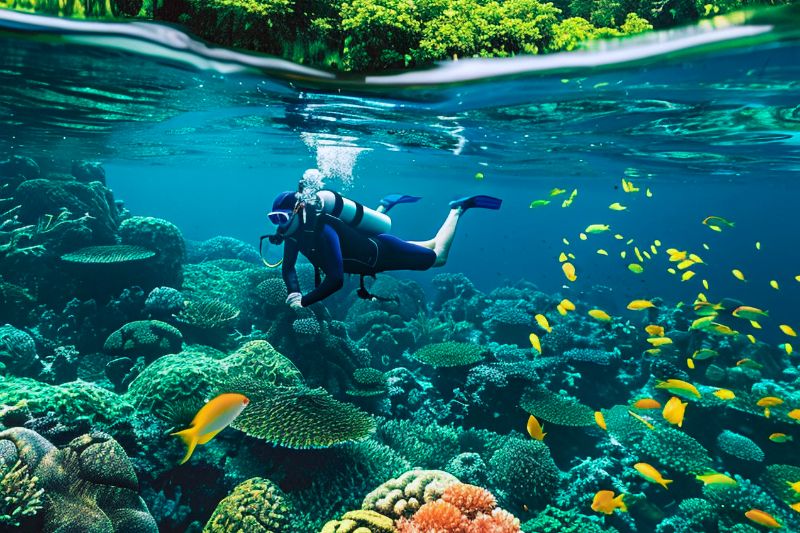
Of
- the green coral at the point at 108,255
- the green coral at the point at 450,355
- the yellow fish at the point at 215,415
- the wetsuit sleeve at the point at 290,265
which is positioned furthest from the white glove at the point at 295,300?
→ the green coral at the point at 108,255

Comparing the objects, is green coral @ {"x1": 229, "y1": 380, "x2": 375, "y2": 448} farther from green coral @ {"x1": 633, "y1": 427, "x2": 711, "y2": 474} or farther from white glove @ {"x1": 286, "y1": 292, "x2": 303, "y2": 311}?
green coral @ {"x1": 633, "y1": 427, "x2": 711, "y2": 474}

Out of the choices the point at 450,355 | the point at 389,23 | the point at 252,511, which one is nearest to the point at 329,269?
the point at 252,511

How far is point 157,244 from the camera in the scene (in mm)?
13203

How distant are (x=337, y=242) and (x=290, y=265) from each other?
919 millimetres

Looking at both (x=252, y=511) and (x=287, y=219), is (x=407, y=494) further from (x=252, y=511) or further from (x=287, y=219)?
(x=287, y=219)

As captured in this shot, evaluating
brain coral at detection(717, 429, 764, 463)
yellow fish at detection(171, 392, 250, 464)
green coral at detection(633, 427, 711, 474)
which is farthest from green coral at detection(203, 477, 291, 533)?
brain coral at detection(717, 429, 764, 463)

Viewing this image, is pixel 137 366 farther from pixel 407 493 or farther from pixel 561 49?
pixel 561 49

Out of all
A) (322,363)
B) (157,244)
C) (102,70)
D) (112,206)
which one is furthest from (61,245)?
(322,363)

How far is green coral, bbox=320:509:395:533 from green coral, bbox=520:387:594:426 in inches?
204

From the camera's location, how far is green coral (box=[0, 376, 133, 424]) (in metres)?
5.88

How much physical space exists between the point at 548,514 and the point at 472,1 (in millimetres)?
8960

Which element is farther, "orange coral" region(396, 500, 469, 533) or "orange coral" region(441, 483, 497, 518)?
"orange coral" region(441, 483, 497, 518)

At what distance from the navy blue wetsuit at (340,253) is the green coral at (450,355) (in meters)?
Result: 3.61

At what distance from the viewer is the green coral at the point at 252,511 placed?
534cm
